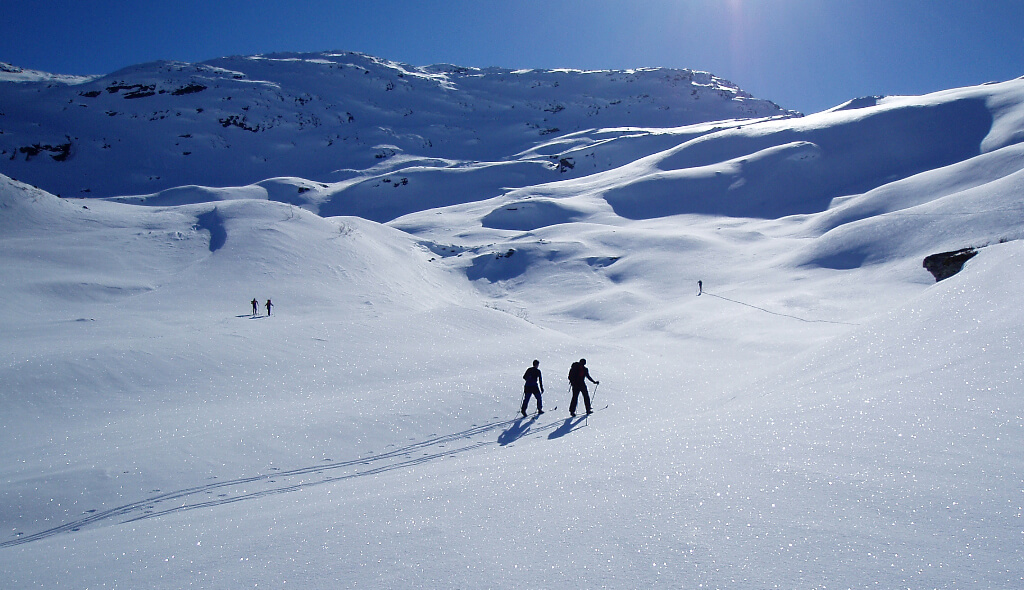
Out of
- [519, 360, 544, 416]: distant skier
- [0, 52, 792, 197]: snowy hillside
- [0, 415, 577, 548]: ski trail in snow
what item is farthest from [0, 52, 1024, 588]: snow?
[0, 52, 792, 197]: snowy hillside

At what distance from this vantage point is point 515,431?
10289 millimetres

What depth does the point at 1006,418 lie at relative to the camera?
4316mm

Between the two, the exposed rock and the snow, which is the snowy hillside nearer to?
the snow

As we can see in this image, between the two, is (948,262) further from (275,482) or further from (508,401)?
(275,482)

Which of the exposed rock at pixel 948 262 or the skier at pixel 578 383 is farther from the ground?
the exposed rock at pixel 948 262

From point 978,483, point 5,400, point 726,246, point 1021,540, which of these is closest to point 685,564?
point 1021,540

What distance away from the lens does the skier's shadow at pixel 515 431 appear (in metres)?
9.66

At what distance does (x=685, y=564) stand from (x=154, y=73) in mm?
99859

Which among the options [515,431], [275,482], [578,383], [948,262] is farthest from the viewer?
[948,262]

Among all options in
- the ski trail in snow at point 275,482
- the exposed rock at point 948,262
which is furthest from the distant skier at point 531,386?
the exposed rock at point 948,262

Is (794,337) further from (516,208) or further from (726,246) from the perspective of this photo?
(516,208)

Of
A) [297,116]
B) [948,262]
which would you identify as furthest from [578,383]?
Answer: [297,116]

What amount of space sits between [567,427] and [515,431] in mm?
985

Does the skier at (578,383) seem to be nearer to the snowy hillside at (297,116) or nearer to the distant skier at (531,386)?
the distant skier at (531,386)
